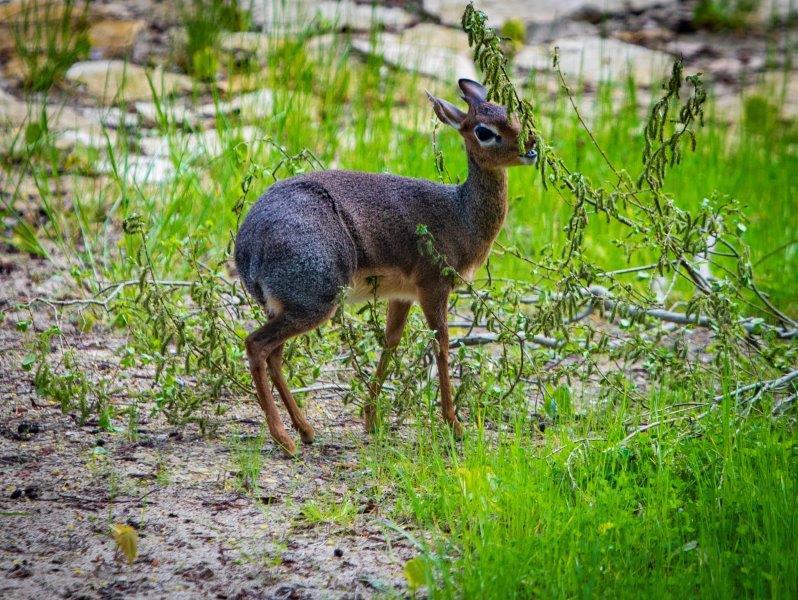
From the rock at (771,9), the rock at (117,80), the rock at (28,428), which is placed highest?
the rock at (771,9)

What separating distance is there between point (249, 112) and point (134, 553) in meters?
4.07

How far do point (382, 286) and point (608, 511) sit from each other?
136 cm

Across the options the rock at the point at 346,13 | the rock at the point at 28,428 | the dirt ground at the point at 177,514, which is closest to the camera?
the dirt ground at the point at 177,514

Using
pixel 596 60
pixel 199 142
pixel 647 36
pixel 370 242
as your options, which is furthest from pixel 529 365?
pixel 647 36

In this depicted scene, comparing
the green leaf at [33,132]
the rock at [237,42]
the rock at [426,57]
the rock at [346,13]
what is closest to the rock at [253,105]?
the rock at [237,42]

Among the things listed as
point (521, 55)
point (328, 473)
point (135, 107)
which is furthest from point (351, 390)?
point (521, 55)

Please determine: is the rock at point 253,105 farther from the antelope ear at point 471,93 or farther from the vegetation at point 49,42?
the antelope ear at point 471,93

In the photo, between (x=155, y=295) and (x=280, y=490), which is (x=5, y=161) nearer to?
(x=155, y=295)

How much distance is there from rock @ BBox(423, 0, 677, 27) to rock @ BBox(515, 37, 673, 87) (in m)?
0.43

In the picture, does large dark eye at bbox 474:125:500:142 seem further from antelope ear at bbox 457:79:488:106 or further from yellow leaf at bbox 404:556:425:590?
yellow leaf at bbox 404:556:425:590

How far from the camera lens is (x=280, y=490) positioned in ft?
12.8

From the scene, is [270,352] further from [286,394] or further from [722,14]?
[722,14]

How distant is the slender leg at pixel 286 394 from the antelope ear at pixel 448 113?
Answer: 1.13 metres

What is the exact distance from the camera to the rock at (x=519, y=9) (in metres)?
9.78
